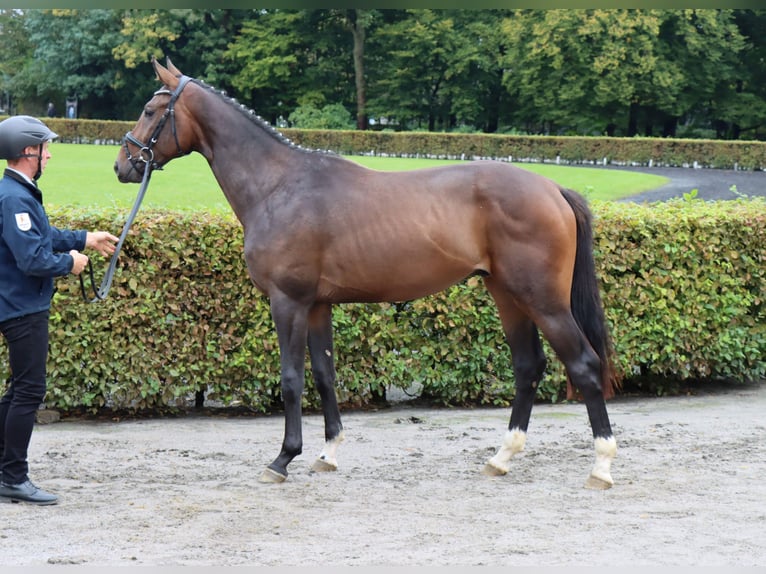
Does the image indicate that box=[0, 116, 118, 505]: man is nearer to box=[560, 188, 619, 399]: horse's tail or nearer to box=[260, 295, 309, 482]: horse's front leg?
box=[260, 295, 309, 482]: horse's front leg

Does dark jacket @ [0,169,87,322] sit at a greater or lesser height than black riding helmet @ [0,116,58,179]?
lesser

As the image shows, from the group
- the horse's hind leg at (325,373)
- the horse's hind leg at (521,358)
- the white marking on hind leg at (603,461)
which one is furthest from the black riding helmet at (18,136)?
the white marking on hind leg at (603,461)

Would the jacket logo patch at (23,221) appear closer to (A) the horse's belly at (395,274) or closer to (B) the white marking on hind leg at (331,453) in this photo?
(A) the horse's belly at (395,274)

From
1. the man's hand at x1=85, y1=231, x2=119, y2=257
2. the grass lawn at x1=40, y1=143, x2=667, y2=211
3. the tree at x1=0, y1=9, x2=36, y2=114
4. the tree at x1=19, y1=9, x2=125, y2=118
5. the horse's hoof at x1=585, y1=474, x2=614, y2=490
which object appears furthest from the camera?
the tree at x1=0, y1=9, x2=36, y2=114

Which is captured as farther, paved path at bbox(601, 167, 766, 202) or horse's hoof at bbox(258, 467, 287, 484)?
paved path at bbox(601, 167, 766, 202)

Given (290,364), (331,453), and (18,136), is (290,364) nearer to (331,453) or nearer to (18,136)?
(331,453)

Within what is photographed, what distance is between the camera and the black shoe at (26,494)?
4699 mm

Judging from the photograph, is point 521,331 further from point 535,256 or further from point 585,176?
point 585,176

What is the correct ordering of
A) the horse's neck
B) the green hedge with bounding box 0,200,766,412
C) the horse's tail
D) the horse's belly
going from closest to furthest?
the horse's belly → the horse's tail → the horse's neck → the green hedge with bounding box 0,200,766,412

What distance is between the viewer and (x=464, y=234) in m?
5.16

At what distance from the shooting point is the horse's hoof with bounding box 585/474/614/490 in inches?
200

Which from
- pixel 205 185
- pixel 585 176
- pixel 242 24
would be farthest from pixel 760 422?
pixel 242 24

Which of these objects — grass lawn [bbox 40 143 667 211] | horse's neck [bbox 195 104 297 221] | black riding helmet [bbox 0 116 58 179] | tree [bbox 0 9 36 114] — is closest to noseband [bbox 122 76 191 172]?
horse's neck [bbox 195 104 297 221]

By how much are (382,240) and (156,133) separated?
4.83ft
